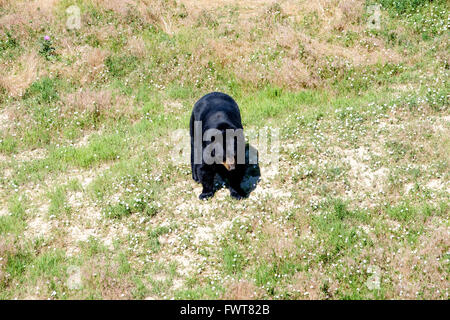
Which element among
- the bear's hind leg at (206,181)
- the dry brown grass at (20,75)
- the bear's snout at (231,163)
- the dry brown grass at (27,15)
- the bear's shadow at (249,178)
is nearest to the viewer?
the bear's snout at (231,163)

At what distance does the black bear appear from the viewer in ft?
30.3

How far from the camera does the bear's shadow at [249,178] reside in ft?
33.6

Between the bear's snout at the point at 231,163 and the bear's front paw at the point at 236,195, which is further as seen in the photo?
the bear's front paw at the point at 236,195

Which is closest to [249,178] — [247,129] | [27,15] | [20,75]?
[247,129]

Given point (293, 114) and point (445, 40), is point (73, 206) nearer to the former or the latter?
point (293, 114)

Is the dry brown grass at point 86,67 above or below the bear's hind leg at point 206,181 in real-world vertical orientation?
above

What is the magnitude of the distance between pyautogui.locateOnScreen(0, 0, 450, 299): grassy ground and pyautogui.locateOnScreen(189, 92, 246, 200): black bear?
41 cm

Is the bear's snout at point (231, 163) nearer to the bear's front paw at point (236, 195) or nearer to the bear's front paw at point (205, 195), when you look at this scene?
the bear's front paw at point (236, 195)

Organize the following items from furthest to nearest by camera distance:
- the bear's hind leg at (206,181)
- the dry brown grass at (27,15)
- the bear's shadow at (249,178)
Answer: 1. the dry brown grass at (27,15)
2. the bear's shadow at (249,178)
3. the bear's hind leg at (206,181)

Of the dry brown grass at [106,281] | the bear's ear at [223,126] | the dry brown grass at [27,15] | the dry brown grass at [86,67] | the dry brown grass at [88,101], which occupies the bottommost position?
the dry brown grass at [106,281]

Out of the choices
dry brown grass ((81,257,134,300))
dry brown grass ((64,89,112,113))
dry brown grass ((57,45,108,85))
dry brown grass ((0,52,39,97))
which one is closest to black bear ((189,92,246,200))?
dry brown grass ((81,257,134,300))

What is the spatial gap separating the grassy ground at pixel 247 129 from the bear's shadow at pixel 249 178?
6.7 inches

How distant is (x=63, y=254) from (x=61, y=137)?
4597 mm

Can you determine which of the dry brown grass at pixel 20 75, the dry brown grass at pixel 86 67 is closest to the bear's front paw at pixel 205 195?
the dry brown grass at pixel 86 67
